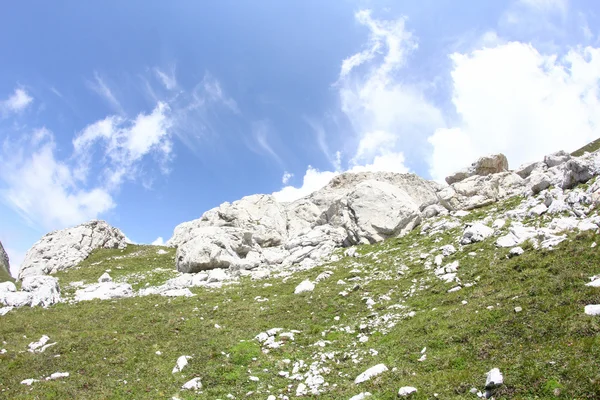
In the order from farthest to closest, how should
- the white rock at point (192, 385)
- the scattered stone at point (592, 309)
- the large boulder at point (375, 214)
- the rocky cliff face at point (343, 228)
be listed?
the large boulder at point (375, 214), the rocky cliff face at point (343, 228), the white rock at point (192, 385), the scattered stone at point (592, 309)

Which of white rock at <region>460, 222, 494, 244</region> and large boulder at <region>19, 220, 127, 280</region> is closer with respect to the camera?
white rock at <region>460, 222, 494, 244</region>

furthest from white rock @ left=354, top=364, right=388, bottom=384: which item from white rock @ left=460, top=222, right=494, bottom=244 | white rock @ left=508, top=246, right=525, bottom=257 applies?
white rock @ left=460, top=222, right=494, bottom=244

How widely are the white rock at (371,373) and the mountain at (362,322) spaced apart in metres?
0.09

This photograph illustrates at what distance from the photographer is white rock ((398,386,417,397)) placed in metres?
12.3

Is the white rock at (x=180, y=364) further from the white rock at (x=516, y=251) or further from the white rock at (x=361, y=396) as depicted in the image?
the white rock at (x=516, y=251)

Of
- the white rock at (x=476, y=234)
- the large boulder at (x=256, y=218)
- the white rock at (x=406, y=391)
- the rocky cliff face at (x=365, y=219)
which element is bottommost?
the white rock at (x=406, y=391)

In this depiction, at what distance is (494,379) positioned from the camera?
11234 mm

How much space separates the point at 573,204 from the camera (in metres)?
27.1

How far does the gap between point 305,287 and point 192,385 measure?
619 inches

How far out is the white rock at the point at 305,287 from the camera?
99.4 ft

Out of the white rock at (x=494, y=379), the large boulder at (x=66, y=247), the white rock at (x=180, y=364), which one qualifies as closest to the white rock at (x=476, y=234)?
the white rock at (x=494, y=379)

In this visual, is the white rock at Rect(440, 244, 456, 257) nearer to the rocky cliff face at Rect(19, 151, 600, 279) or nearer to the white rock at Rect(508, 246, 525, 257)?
the white rock at Rect(508, 246, 525, 257)

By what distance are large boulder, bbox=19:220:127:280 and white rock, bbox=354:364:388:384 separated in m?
60.8

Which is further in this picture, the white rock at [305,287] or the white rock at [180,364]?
the white rock at [305,287]
